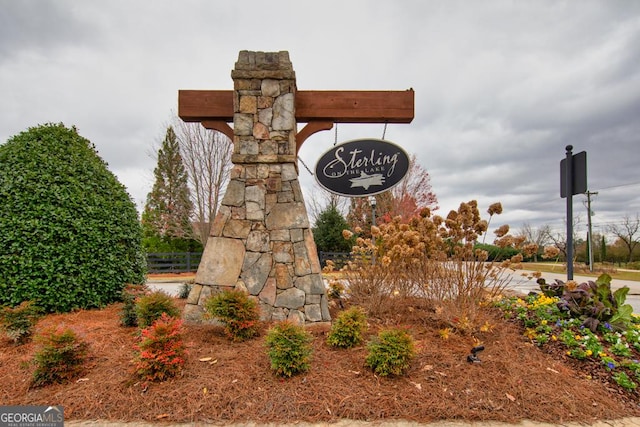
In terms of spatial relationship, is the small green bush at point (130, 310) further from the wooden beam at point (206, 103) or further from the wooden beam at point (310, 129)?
the wooden beam at point (310, 129)

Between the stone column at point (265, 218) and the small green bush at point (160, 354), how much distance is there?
4.00 ft

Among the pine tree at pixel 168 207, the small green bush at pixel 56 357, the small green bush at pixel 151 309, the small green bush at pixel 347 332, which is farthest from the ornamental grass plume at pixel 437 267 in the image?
the pine tree at pixel 168 207

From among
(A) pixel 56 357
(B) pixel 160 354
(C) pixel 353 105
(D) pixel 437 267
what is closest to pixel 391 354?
(D) pixel 437 267

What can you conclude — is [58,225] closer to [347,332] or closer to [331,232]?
[347,332]

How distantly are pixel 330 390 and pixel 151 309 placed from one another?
6.98 ft

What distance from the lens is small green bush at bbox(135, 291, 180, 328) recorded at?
11.0ft

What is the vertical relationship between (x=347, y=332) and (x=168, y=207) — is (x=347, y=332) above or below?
below

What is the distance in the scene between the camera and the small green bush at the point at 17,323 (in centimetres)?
326

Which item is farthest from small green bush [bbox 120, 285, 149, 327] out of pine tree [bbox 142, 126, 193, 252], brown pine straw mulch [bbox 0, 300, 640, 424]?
pine tree [bbox 142, 126, 193, 252]

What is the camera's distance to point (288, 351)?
258cm

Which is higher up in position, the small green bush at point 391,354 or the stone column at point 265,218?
the stone column at point 265,218

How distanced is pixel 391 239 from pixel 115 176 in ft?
13.3

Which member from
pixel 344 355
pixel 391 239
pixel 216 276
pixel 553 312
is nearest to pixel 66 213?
pixel 216 276

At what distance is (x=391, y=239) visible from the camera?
3975 mm
